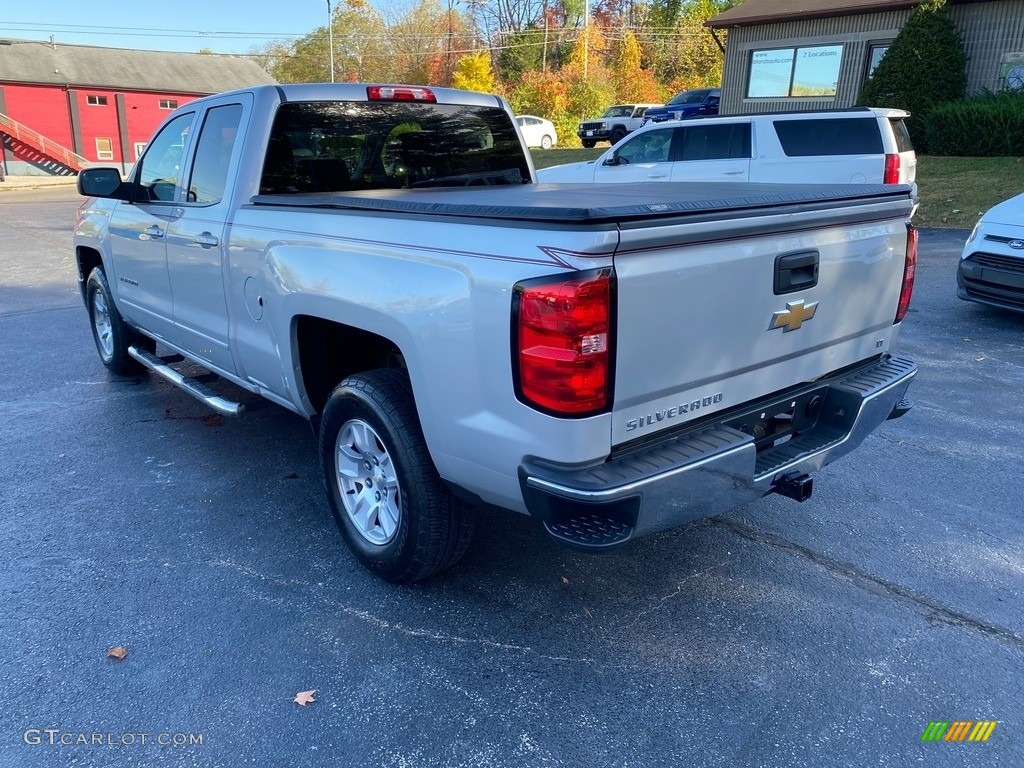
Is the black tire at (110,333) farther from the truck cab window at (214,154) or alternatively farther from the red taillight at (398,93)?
the red taillight at (398,93)

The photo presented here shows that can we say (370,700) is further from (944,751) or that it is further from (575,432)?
(944,751)

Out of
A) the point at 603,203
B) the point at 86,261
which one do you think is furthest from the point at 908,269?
the point at 86,261

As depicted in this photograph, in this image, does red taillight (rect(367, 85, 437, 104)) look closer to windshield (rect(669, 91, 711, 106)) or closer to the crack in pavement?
the crack in pavement

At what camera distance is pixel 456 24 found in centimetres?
5875

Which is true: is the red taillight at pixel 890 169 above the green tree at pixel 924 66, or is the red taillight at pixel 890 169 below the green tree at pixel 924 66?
below

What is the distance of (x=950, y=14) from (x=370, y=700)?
74.3 feet

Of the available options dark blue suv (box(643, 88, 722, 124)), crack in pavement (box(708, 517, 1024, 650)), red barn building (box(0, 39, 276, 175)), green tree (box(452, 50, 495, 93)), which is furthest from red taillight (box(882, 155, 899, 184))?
green tree (box(452, 50, 495, 93))

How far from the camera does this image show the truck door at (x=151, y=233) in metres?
4.78

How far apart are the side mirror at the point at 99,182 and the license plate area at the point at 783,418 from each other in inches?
161

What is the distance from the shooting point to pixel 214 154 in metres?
4.38

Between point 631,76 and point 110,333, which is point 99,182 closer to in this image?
point 110,333

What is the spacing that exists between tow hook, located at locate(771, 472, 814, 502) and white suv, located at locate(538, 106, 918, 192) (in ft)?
28.8

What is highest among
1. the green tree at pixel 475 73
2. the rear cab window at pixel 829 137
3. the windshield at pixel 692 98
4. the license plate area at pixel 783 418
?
the green tree at pixel 475 73

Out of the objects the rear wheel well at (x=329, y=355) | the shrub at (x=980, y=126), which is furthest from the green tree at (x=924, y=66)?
the rear wheel well at (x=329, y=355)
